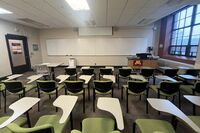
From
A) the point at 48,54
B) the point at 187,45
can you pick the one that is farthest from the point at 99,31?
the point at 187,45

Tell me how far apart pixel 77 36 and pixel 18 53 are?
372 centimetres

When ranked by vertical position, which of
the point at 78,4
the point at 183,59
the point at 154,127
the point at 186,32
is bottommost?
the point at 154,127

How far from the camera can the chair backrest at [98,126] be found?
1.43 m

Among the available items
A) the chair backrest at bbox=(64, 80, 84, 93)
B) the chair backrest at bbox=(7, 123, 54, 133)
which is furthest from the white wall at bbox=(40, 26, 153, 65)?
the chair backrest at bbox=(7, 123, 54, 133)

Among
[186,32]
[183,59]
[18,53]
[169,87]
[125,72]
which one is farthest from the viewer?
[18,53]

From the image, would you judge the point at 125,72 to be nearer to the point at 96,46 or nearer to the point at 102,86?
the point at 102,86

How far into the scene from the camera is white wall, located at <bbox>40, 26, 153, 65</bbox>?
7.89 metres

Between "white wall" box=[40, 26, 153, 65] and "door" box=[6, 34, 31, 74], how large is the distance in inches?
62.3

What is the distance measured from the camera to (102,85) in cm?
269

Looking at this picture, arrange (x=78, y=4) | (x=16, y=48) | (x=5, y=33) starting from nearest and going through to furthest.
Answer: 1. (x=78, y=4)
2. (x=5, y=33)
3. (x=16, y=48)

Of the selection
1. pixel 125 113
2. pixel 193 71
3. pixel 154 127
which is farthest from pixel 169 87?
pixel 193 71

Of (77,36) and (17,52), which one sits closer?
(17,52)

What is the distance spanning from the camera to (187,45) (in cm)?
529

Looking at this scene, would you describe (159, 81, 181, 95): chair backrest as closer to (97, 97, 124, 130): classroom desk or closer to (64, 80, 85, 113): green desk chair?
(97, 97, 124, 130): classroom desk
